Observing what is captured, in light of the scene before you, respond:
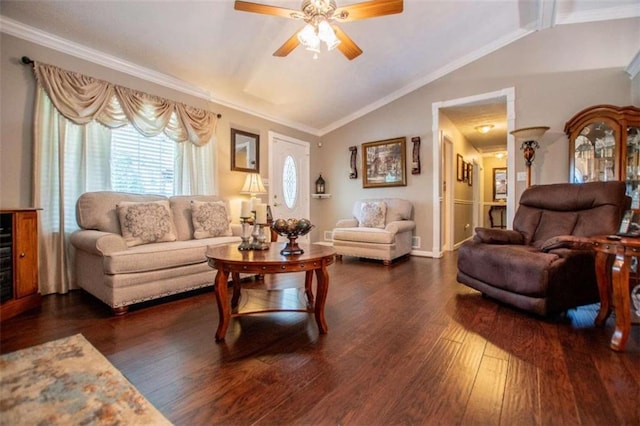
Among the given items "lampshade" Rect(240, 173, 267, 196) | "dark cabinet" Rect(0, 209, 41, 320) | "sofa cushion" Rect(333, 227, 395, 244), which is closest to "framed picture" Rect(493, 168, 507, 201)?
"sofa cushion" Rect(333, 227, 395, 244)

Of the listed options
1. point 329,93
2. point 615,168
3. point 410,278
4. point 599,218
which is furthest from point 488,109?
point 410,278

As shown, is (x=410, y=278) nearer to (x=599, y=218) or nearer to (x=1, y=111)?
(x=599, y=218)

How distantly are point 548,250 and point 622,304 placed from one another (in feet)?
1.89

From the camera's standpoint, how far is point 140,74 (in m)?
3.18

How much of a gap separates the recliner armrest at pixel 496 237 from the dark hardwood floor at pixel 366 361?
22.1 inches

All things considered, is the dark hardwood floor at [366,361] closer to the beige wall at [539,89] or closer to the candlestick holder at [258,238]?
the candlestick holder at [258,238]

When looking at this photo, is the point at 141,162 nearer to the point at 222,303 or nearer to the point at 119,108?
the point at 119,108

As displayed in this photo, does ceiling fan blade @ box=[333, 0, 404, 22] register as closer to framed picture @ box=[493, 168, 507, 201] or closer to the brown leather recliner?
→ the brown leather recliner

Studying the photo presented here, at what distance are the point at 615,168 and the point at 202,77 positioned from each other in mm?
4751

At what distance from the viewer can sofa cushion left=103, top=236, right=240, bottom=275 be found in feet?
6.98

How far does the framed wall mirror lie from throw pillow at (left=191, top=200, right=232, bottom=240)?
1.17 metres

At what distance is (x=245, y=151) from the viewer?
4.40m

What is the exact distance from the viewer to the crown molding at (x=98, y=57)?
95.3 inches

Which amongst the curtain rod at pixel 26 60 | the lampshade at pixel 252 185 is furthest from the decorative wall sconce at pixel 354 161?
the curtain rod at pixel 26 60
